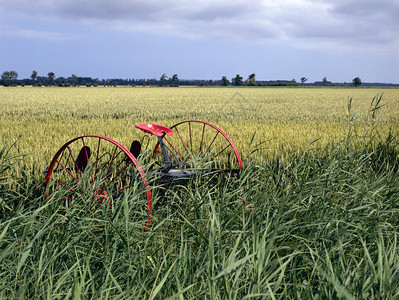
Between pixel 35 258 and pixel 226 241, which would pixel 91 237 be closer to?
pixel 35 258

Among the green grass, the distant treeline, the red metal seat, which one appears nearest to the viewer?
the green grass

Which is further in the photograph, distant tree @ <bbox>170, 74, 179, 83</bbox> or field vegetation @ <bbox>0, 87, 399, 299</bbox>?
distant tree @ <bbox>170, 74, 179, 83</bbox>

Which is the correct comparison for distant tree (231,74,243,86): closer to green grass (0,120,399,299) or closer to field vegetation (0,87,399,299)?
field vegetation (0,87,399,299)

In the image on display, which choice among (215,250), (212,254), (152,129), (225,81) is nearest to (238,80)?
(225,81)

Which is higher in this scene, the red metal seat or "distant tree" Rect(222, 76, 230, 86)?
"distant tree" Rect(222, 76, 230, 86)

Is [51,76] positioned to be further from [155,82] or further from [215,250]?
[215,250]

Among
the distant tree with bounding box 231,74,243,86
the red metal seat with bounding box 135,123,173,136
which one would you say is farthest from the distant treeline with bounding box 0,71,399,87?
the red metal seat with bounding box 135,123,173,136

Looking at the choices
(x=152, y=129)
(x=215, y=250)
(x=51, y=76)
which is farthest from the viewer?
(x=51, y=76)

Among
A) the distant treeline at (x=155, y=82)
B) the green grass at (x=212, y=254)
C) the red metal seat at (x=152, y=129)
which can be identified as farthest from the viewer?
the distant treeline at (x=155, y=82)

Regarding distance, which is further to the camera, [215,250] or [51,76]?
[51,76]

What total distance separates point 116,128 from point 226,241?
6.16 m

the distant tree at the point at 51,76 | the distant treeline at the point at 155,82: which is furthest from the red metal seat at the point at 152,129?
the distant tree at the point at 51,76

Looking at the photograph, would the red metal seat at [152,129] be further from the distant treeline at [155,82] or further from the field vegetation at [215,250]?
the distant treeline at [155,82]

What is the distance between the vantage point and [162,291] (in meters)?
1.83
